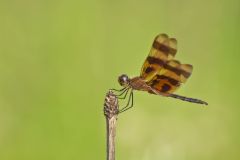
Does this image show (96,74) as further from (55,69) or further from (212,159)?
(212,159)

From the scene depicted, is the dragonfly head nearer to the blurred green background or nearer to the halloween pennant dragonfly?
the halloween pennant dragonfly

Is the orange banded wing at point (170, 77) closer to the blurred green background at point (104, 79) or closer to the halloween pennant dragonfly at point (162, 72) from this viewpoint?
the halloween pennant dragonfly at point (162, 72)

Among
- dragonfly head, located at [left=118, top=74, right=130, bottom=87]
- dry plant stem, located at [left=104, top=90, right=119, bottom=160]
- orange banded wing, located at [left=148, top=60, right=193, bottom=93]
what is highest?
orange banded wing, located at [left=148, top=60, right=193, bottom=93]

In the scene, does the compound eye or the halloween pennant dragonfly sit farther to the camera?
the halloween pennant dragonfly

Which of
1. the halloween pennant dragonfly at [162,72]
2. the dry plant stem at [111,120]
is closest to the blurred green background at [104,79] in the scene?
the halloween pennant dragonfly at [162,72]

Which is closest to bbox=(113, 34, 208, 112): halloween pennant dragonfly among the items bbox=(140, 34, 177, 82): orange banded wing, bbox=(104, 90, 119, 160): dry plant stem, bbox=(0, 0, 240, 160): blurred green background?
bbox=(140, 34, 177, 82): orange banded wing

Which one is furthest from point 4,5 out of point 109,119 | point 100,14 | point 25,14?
point 109,119

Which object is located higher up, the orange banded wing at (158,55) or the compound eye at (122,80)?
the orange banded wing at (158,55)
